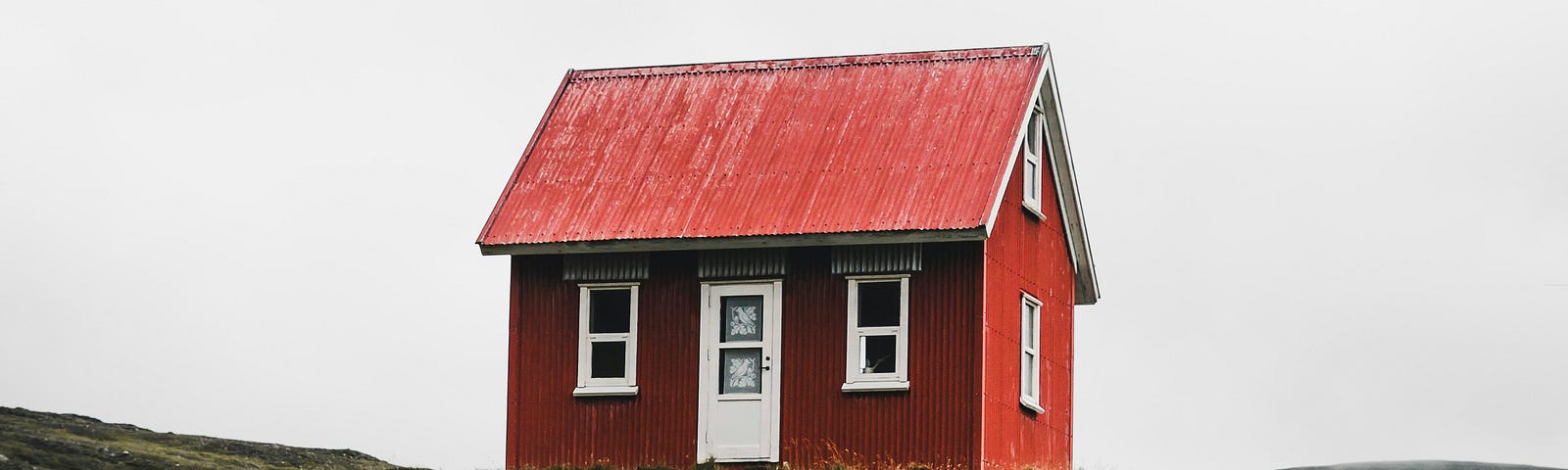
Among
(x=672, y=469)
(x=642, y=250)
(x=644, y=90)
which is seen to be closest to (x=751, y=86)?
(x=644, y=90)

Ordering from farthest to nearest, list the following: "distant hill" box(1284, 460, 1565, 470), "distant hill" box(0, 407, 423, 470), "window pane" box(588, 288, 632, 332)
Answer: "distant hill" box(0, 407, 423, 470)
"window pane" box(588, 288, 632, 332)
"distant hill" box(1284, 460, 1565, 470)

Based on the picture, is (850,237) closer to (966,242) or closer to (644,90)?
(966,242)

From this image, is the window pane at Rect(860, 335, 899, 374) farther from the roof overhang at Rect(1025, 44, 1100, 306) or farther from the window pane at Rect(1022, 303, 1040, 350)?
the roof overhang at Rect(1025, 44, 1100, 306)

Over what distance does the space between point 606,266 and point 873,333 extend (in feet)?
13.8

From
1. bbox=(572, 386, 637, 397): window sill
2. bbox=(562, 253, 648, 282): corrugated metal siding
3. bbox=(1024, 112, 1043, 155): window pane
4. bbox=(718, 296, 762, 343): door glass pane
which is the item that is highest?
bbox=(1024, 112, 1043, 155): window pane

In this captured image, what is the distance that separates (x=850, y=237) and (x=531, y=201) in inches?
210

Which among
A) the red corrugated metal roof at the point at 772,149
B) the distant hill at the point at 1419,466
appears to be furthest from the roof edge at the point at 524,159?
the distant hill at the point at 1419,466

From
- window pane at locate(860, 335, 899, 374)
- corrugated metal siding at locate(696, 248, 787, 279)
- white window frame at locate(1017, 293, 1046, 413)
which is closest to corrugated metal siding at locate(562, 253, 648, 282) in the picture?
corrugated metal siding at locate(696, 248, 787, 279)

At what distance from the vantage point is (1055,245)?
35969mm

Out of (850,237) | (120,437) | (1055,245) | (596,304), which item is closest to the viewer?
(850,237)

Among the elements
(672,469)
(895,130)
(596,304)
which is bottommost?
(672,469)

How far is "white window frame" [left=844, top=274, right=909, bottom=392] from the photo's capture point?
1240 inches

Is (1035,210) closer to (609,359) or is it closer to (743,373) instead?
(743,373)

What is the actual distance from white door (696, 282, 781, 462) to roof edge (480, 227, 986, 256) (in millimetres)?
799
